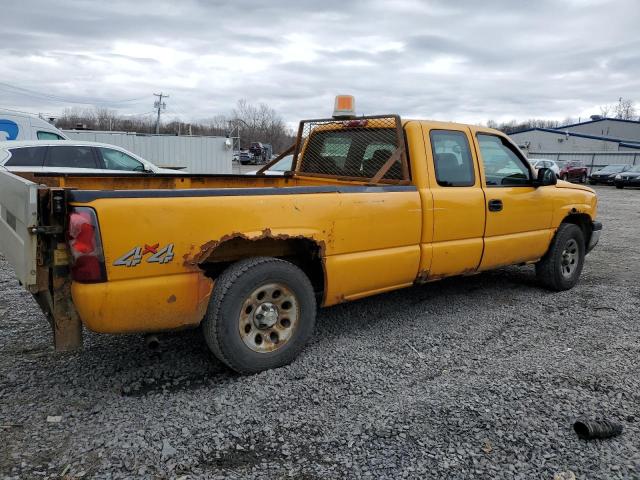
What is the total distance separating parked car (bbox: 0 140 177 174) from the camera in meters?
8.90

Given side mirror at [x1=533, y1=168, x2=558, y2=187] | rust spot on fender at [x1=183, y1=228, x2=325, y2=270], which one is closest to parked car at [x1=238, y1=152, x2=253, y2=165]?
side mirror at [x1=533, y1=168, x2=558, y2=187]

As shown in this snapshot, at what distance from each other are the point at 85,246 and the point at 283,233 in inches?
50.5

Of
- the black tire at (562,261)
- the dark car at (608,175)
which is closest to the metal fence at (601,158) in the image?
the dark car at (608,175)

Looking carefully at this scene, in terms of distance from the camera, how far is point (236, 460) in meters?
2.75

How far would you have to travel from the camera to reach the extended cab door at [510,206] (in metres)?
5.17

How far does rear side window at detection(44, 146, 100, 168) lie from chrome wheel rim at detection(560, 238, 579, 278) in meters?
7.91

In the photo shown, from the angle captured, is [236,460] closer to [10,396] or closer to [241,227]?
[241,227]

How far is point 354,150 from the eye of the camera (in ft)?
17.4

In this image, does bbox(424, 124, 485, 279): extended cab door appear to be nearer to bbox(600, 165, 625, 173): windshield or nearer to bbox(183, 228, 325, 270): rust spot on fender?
bbox(183, 228, 325, 270): rust spot on fender

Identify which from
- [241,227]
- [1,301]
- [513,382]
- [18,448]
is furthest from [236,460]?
[1,301]

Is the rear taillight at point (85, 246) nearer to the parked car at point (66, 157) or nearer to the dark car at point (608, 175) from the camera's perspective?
the parked car at point (66, 157)

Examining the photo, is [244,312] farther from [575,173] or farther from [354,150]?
[575,173]

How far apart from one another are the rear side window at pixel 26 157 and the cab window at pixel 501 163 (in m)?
7.59

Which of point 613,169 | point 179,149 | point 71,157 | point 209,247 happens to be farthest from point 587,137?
point 209,247
